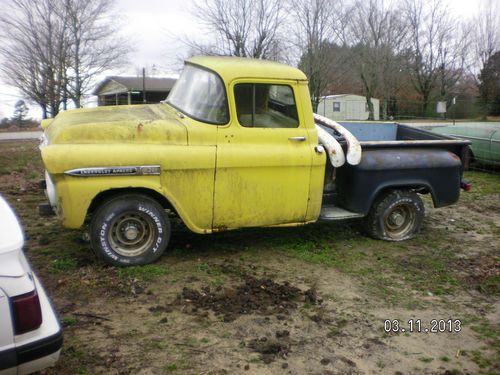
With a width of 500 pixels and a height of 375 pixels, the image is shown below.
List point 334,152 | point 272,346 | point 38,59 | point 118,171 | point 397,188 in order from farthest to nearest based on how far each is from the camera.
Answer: point 38,59
point 397,188
point 334,152
point 118,171
point 272,346

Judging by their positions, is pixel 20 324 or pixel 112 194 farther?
pixel 112 194

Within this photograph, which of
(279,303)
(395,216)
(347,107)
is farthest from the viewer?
(347,107)

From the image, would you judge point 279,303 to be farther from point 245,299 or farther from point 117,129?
point 117,129

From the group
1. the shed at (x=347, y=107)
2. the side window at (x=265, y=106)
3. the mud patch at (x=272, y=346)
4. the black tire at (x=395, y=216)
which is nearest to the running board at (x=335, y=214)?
the black tire at (x=395, y=216)

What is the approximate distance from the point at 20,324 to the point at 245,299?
2185 millimetres

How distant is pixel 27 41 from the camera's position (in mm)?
16688

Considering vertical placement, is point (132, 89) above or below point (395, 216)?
above

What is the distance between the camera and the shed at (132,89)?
107ft

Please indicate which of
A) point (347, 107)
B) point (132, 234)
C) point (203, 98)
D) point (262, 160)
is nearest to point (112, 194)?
point (132, 234)

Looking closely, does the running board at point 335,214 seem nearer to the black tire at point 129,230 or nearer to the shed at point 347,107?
the black tire at point 129,230

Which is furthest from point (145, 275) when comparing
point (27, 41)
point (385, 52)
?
point (385, 52)

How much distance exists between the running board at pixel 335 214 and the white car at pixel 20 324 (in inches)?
145

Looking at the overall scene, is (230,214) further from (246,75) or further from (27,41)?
(27,41)

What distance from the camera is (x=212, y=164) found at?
16.3 ft
